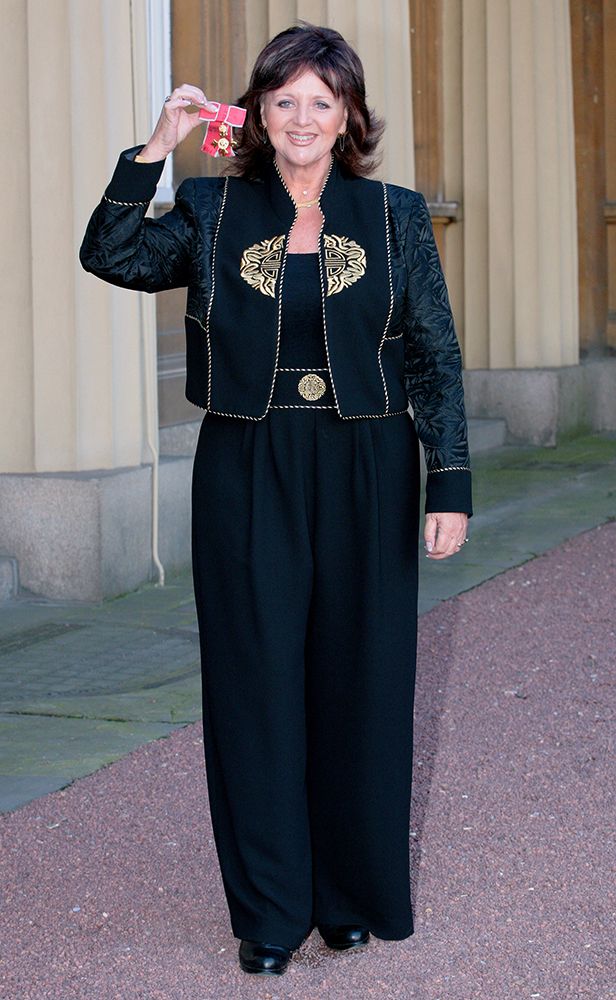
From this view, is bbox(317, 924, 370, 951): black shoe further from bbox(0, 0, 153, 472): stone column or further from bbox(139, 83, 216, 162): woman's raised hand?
bbox(0, 0, 153, 472): stone column

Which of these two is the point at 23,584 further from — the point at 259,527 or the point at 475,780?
the point at 259,527

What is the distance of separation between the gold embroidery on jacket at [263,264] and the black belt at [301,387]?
0.16 metres

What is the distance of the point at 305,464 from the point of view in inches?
145

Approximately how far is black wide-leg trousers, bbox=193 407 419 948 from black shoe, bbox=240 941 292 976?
0.02 m

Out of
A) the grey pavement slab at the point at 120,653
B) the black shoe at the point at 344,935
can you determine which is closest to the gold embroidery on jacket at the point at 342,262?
the black shoe at the point at 344,935

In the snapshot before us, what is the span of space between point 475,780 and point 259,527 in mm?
1703

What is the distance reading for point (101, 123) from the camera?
7699mm

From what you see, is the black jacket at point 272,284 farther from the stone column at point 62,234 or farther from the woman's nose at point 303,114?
the stone column at point 62,234

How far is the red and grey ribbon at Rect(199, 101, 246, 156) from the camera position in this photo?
3.54m

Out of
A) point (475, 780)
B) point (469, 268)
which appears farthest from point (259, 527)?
point (469, 268)

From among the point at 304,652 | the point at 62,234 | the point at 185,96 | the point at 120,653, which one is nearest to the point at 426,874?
the point at 304,652

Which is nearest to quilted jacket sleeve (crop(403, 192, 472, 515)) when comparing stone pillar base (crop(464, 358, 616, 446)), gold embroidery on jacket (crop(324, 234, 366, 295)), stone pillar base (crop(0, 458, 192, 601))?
gold embroidery on jacket (crop(324, 234, 366, 295))

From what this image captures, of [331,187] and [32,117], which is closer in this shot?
[331,187]

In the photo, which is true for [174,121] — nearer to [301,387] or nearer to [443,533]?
[301,387]
